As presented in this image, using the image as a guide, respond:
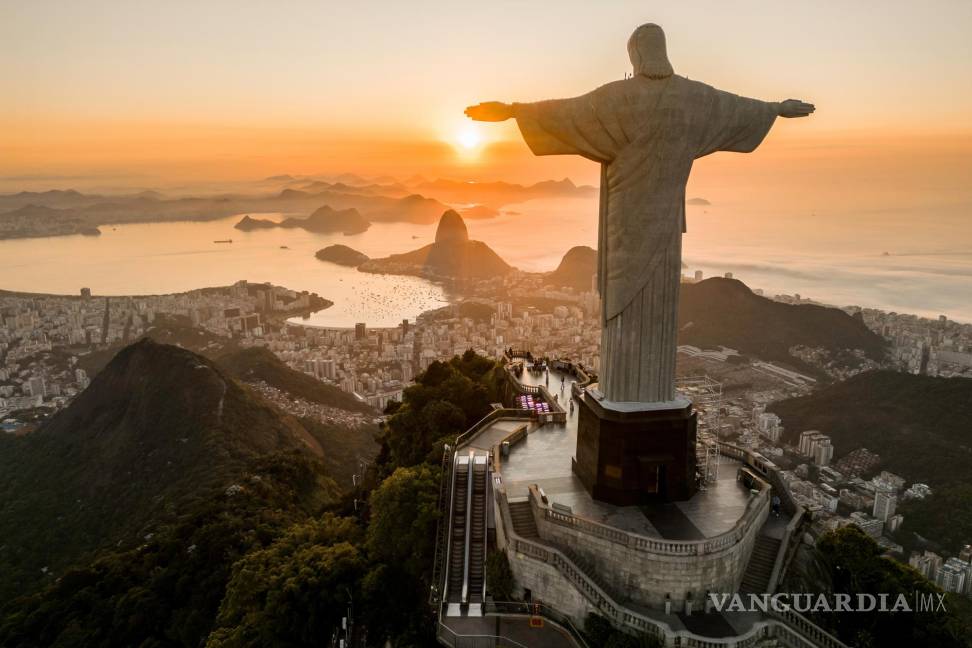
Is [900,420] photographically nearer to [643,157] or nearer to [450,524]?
[643,157]

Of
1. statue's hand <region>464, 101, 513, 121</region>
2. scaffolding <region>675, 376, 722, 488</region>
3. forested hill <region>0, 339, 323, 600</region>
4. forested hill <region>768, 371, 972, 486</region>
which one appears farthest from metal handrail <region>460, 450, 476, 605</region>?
forested hill <region>768, 371, 972, 486</region>

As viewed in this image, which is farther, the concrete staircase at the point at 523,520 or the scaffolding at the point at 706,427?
the scaffolding at the point at 706,427

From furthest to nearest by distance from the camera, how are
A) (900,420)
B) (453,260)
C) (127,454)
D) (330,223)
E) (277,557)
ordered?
(330,223) → (453,260) → (900,420) → (127,454) → (277,557)

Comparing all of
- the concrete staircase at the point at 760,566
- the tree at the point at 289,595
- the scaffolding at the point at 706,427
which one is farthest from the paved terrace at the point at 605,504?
the tree at the point at 289,595

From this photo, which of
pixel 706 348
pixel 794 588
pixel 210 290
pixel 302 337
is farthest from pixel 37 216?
pixel 794 588

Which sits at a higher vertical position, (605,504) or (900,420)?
(605,504)

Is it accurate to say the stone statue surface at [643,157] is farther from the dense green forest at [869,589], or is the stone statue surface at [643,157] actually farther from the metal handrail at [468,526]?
the dense green forest at [869,589]

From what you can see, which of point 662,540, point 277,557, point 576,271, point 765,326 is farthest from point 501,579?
point 576,271
